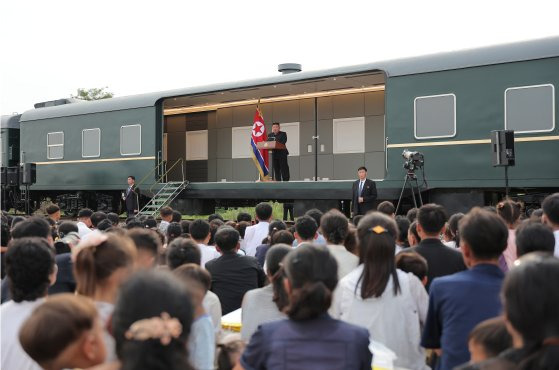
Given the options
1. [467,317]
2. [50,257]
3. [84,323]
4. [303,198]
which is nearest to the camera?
[84,323]

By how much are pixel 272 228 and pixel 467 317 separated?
4.30 meters

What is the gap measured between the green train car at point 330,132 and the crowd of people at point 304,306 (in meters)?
6.50

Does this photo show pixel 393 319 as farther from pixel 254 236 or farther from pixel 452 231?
pixel 254 236

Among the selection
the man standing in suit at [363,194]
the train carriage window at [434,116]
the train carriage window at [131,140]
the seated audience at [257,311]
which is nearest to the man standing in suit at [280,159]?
the man standing in suit at [363,194]

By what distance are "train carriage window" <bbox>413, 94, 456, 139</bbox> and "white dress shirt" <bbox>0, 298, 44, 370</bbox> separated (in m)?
9.31

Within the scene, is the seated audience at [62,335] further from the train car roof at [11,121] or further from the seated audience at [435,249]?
the train car roof at [11,121]

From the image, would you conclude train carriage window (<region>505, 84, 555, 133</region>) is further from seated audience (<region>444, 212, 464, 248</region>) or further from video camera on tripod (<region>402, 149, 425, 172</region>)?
seated audience (<region>444, 212, 464, 248</region>)

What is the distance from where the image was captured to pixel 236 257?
5.14 meters

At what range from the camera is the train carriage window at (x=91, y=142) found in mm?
17125

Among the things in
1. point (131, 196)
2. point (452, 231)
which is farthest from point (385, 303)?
point (131, 196)

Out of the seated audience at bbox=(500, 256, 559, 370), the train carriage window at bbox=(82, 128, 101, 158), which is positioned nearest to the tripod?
the seated audience at bbox=(500, 256, 559, 370)

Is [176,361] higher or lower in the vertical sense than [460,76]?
lower

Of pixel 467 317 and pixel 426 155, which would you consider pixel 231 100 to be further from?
pixel 467 317

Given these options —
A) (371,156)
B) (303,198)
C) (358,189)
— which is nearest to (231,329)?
(358,189)
